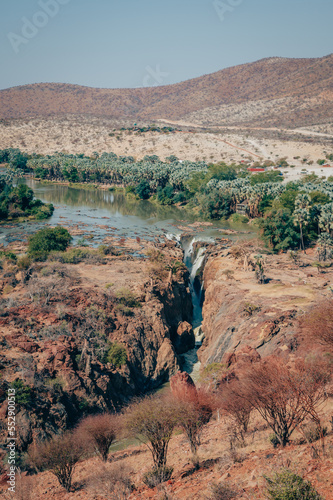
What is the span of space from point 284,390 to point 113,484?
27.3ft

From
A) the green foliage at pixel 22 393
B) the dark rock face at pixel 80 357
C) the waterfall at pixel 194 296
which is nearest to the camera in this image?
the green foliage at pixel 22 393

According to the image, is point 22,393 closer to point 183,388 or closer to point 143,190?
point 183,388

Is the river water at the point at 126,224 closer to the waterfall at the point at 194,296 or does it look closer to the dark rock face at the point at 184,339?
the waterfall at the point at 194,296

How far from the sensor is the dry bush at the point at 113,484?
18.2 m

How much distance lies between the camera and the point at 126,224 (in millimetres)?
86875

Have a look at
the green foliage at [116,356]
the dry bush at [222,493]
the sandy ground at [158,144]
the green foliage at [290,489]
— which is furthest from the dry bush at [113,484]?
the sandy ground at [158,144]

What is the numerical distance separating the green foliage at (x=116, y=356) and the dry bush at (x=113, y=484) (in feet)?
43.2

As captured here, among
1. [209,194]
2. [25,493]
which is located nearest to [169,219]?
[209,194]

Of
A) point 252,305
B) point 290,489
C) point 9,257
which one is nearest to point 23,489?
point 290,489

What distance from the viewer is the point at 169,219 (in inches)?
3607

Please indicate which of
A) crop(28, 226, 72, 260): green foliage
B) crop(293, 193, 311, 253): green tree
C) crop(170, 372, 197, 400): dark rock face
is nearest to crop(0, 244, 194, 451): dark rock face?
crop(170, 372, 197, 400): dark rock face

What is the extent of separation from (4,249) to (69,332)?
3298 centimetres

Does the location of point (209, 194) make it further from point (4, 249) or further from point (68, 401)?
point (68, 401)

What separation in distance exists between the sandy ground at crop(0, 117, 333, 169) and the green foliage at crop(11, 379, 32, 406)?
111 metres
